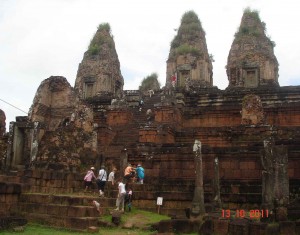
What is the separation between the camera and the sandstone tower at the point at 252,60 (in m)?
31.5

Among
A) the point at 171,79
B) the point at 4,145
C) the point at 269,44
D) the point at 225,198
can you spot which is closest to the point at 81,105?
the point at 4,145

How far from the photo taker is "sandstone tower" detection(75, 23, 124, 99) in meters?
35.2

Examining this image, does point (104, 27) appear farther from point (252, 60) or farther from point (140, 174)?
point (140, 174)

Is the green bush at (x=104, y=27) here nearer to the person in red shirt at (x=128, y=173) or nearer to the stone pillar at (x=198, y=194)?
the person in red shirt at (x=128, y=173)

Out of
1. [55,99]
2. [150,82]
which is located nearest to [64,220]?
[55,99]

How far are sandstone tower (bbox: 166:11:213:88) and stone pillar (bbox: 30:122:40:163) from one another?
658 inches

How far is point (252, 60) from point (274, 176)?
21077mm

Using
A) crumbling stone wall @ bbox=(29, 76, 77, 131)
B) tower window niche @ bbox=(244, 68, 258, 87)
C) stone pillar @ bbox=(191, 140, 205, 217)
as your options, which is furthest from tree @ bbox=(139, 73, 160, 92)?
stone pillar @ bbox=(191, 140, 205, 217)

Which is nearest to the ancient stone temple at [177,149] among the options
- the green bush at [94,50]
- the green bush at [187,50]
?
the green bush at [187,50]

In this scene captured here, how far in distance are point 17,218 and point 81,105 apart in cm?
989

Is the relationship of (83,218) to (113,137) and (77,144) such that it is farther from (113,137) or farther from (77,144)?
(113,137)

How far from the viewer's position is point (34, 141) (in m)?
18.0

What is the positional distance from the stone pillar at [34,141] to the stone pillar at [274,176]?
951 cm

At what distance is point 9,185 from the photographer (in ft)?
37.3
